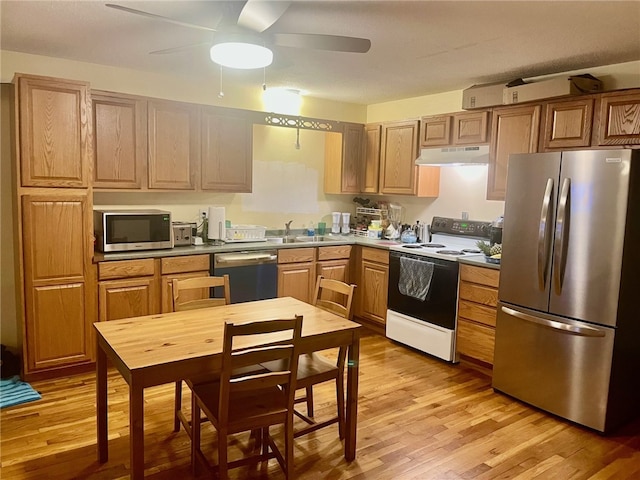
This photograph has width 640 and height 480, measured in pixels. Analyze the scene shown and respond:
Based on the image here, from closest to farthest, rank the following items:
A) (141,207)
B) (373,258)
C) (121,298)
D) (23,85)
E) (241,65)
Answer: (241,65)
(23,85)
(121,298)
(141,207)
(373,258)

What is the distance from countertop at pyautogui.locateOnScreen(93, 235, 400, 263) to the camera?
143 inches

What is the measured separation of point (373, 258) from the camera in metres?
4.70

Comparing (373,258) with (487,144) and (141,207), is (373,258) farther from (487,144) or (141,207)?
(141,207)

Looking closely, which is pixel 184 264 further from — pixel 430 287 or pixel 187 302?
pixel 430 287

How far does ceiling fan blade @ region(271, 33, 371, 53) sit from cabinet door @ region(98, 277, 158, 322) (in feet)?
7.13

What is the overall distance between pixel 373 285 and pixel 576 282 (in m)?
2.07

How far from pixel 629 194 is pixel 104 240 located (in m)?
3.55

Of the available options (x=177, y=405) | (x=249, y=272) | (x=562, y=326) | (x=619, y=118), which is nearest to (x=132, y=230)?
(x=249, y=272)

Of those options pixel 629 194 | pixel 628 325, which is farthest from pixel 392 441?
pixel 629 194

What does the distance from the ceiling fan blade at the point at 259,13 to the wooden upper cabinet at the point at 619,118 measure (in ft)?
7.68

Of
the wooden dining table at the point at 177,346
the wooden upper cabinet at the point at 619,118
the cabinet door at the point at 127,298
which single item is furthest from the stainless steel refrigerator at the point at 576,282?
the cabinet door at the point at 127,298

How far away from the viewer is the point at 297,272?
179 inches

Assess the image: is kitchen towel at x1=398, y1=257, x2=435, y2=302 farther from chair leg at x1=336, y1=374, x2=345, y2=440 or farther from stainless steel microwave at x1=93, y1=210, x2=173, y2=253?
stainless steel microwave at x1=93, y1=210, x2=173, y2=253

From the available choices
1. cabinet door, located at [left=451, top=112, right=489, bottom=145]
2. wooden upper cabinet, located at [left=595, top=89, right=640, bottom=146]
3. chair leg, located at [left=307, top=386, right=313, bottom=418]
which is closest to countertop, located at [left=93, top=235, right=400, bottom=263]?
cabinet door, located at [left=451, top=112, right=489, bottom=145]
